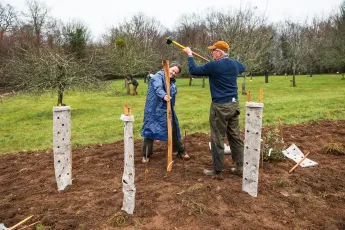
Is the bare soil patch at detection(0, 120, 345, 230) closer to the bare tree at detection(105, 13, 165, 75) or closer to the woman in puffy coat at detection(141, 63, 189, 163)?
the woman in puffy coat at detection(141, 63, 189, 163)

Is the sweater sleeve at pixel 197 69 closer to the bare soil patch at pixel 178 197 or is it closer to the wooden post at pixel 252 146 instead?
the wooden post at pixel 252 146

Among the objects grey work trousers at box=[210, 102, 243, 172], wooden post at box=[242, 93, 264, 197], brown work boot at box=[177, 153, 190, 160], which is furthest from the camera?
brown work boot at box=[177, 153, 190, 160]

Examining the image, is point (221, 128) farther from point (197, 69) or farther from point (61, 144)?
point (61, 144)

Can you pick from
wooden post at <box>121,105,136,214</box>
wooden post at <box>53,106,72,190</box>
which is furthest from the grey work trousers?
wooden post at <box>53,106,72,190</box>

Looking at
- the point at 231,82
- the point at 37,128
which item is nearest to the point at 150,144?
the point at 231,82

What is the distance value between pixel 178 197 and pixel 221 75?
191 cm

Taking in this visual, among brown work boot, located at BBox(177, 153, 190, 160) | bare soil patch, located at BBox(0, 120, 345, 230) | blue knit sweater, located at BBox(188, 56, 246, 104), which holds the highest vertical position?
blue knit sweater, located at BBox(188, 56, 246, 104)

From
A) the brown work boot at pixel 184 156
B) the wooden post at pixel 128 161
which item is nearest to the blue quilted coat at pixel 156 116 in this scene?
the brown work boot at pixel 184 156

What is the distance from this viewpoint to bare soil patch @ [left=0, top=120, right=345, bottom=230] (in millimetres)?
3701

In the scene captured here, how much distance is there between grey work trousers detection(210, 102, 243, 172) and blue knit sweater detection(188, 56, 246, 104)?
0.39ft

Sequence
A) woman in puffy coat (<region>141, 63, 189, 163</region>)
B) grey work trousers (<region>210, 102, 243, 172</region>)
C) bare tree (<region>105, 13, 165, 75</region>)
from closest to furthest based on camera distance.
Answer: grey work trousers (<region>210, 102, 243, 172</region>) → woman in puffy coat (<region>141, 63, 189, 163</region>) → bare tree (<region>105, 13, 165, 75</region>)

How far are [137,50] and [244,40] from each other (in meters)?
11.4

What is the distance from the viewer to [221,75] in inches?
190

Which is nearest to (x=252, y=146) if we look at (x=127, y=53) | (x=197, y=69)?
(x=197, y=69)
